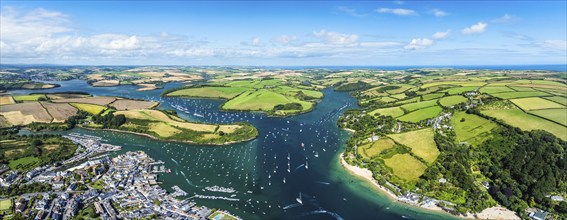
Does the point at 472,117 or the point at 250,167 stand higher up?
the point at 472,117

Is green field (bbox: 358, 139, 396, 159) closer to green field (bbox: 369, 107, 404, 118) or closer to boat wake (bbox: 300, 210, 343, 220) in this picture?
boat wake (bbox: 300, 210, 343, 220)

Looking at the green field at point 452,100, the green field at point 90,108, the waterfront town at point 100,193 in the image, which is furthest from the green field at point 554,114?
the green field at point 90,108

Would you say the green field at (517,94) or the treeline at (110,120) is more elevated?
the green field at (517,94)

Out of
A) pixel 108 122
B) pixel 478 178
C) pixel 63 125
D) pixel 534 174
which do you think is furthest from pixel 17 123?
pixel 534 174

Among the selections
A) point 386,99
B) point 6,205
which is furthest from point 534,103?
point 6,205

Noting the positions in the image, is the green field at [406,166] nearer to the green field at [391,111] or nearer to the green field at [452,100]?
the green field at [391,111]

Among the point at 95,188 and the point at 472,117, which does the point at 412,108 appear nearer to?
the point at 472,117

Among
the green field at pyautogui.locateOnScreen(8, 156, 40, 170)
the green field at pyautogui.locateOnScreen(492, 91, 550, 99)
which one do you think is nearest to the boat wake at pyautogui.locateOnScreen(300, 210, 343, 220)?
the green field at pyautogui.locateOnScreen(8, 156, 40, 170)
